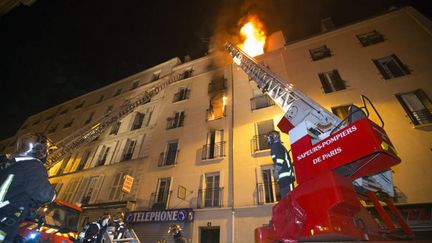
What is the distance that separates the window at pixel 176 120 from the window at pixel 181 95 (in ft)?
5.53

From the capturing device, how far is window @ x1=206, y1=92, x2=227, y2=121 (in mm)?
15102

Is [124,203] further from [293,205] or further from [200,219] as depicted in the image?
[293,205]

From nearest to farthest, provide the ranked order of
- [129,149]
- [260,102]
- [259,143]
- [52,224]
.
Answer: [52,224] < [259,143] < [260,102] < [129,149]

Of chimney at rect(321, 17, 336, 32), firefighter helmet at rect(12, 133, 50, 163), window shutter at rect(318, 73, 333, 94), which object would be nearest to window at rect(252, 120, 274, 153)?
window shutter at rect(318, 73, 333, 94)

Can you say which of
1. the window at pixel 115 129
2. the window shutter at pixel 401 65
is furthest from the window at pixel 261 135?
the window at pixel 115 129

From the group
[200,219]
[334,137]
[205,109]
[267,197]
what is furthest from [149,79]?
[334,137]

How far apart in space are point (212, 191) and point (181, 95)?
9867 mm

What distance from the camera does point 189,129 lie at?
15281 mm

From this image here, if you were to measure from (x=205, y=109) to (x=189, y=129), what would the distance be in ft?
6.79

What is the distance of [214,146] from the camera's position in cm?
1344

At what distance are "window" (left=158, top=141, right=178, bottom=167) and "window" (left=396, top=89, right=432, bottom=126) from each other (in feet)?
43.9

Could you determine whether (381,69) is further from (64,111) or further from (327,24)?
(64,111)

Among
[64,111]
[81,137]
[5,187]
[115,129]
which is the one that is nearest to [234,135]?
[81,137]

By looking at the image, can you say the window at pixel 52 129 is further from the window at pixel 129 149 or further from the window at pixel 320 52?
the window at pixel 320 52
